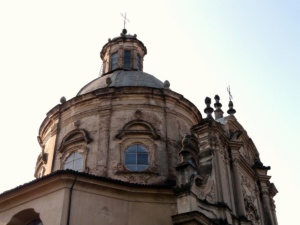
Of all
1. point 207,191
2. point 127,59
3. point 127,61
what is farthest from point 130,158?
point 127,59

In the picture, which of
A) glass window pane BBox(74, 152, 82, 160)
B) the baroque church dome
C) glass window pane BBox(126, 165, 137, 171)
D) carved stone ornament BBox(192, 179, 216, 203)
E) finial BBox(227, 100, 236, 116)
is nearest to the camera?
carved stone ornament BBox(192, 179, 216, 203)

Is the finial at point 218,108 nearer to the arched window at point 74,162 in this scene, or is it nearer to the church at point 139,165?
the church at point 139,165

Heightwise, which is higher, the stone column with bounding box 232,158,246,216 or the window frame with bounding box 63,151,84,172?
the window frame with bounding box 63,151,84,172

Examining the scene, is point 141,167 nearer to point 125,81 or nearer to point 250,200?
point 250,200

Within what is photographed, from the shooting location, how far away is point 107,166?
1805cm

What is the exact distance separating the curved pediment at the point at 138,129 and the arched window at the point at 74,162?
1812 millimetres

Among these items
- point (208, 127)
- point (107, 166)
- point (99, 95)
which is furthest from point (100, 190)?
point (99, 95)

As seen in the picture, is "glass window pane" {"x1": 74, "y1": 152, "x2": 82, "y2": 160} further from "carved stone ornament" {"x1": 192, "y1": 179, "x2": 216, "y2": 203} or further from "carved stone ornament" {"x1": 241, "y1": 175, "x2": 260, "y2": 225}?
"carved stone ornament" {"x1": 241, "y1": 175, "x2": 260, "y2": 225}

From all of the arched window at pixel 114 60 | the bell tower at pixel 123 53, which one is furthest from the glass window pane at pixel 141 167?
the arched window at pixel 114 60

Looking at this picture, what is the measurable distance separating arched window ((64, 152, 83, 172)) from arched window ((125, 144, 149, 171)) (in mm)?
1918

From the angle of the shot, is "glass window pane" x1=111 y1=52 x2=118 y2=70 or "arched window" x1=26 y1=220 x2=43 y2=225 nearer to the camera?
"arched window" x1=26 y1=220 x2=43 y2=225

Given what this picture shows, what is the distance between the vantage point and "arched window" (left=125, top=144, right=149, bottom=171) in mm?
18203

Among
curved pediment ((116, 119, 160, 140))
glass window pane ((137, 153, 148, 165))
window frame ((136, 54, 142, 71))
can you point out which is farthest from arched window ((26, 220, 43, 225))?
window frame ((136, 54, 142, 71))

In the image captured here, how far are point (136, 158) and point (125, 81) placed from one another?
4417mm
